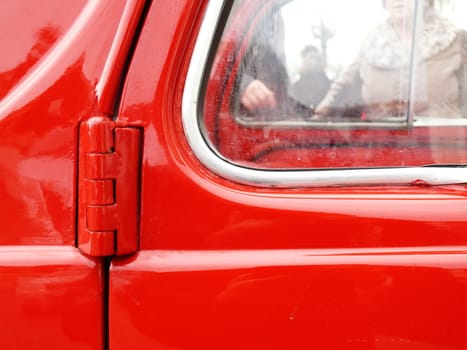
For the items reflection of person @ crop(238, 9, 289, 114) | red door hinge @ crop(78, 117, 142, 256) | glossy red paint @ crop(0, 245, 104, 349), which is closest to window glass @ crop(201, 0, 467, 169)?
reflection of person @ crop(238, 9, 289, 114)

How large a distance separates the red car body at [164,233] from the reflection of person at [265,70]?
130mm

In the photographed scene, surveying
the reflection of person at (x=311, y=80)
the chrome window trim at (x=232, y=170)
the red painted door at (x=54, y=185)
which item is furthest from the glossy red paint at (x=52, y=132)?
the reflection of person at (x=311, y=80)

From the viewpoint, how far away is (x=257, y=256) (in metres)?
1.01

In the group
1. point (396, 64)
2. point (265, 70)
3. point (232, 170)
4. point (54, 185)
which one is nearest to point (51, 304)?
point (54, 185)

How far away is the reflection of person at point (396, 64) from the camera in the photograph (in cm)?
111

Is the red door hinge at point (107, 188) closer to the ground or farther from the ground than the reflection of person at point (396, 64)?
closer to the ground

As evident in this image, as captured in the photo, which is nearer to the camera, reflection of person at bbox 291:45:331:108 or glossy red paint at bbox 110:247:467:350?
glossy red paint at bbox 110:247:467:350

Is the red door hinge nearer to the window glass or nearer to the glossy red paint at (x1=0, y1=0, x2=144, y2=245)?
the glossy red paint at (x1=0, y1=0, x2=144, y2=245)

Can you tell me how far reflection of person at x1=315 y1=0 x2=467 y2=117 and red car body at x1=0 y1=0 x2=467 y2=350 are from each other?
0.67 feet

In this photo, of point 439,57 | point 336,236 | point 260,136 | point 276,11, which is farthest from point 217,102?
point 439,57

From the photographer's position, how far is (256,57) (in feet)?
3.58

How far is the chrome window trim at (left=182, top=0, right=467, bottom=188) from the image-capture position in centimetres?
104

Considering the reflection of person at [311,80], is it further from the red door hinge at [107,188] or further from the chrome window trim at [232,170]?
the red door hinge at [107,188]

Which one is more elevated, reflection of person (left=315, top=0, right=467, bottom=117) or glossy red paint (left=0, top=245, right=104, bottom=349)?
reflection of person (left=315, top=0, right=467, bottom=117)
